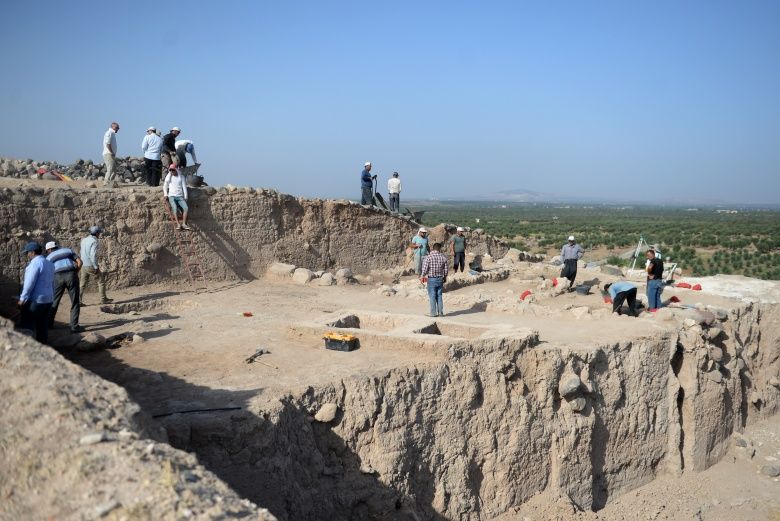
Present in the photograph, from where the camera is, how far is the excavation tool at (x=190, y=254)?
1203 centimetres

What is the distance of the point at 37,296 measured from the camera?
7043 mm

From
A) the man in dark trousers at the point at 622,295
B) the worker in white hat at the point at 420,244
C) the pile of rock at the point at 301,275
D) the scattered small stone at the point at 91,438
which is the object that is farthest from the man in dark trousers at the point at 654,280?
the scattered small stone at the point at 91,438

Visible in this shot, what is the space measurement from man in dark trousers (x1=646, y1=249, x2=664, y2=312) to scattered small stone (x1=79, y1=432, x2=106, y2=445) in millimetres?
10175

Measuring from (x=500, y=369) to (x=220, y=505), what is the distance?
537cm

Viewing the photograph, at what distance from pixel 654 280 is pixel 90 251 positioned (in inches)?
388

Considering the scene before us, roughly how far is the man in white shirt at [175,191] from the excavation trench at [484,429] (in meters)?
4.66

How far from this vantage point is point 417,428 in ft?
23.7

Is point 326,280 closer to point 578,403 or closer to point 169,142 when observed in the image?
point 169,142

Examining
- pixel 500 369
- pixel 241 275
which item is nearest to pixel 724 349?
pixel 500 369

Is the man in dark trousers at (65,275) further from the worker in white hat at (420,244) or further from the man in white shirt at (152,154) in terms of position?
the worker in white hat at (420,244)

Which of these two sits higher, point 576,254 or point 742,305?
point 576,254

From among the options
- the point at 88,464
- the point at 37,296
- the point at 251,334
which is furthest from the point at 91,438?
the point at 251,334

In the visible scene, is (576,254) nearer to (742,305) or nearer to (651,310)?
(651,310)

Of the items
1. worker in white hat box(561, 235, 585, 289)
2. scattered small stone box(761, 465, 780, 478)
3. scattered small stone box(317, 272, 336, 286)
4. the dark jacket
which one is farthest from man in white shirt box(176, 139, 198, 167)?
scattered small stone box(761, 465, 780, 478)
